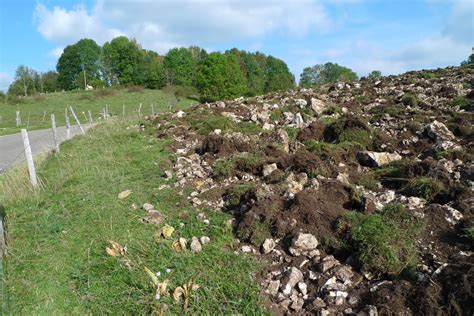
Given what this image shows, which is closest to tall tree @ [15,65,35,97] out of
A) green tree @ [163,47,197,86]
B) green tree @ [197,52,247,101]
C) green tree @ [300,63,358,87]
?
green tree @ [163,47,197,86]

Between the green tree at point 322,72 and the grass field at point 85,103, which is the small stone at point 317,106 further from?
the green tree at point 322,72

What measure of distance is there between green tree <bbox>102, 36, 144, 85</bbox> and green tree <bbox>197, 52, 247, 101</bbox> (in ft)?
73.5

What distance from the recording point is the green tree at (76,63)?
72000 mm

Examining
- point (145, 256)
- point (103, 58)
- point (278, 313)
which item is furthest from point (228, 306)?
point (103, 58)

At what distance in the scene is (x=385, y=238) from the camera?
156 inches

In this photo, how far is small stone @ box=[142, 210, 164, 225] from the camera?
17.4 ft

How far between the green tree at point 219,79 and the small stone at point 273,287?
140 ft

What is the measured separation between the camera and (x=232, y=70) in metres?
48.5

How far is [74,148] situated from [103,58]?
221 ft

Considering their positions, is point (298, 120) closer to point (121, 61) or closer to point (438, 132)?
point (438, 132)

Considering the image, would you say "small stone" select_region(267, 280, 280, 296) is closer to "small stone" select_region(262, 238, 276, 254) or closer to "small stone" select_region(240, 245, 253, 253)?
"small stone" select_region(262, 238, 276, 254)

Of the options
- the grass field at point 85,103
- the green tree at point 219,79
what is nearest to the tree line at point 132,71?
the green tree at point 219,79

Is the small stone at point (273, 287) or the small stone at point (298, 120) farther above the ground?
the small stone at point (298, 120)

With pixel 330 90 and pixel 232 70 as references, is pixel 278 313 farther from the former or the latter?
pixel 232 70
